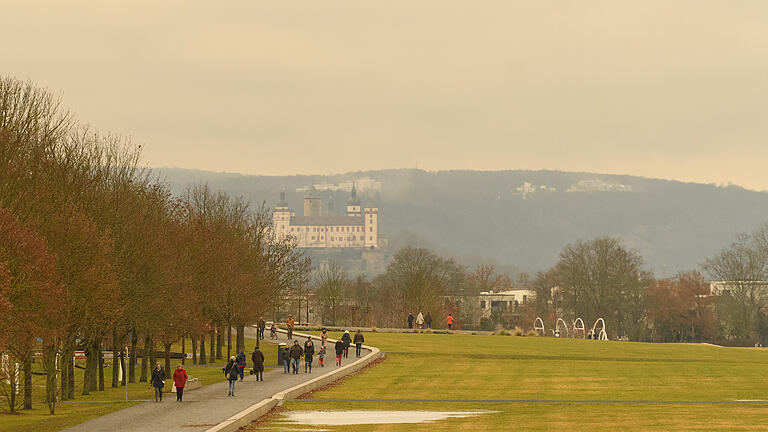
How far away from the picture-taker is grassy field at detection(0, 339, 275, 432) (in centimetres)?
3609

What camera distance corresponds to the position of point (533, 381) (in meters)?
54.0

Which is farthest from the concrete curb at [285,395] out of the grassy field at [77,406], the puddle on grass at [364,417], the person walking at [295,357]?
the grassy field at [77,406]

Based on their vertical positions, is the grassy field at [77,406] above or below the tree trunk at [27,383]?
below

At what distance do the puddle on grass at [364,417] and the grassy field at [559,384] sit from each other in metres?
0.89

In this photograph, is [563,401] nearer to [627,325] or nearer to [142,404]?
[142,404]

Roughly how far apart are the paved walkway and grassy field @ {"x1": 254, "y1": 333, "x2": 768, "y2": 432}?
6.52 ft

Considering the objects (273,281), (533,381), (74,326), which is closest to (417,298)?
(273,281)

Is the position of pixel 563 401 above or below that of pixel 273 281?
below

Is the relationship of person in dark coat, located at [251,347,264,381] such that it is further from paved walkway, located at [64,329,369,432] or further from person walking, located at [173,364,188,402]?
person walking, located at [173,364,188,402]

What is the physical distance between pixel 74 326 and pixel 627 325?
107876mm

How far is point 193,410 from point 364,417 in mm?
6206

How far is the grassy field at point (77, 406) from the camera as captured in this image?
36.1 meters

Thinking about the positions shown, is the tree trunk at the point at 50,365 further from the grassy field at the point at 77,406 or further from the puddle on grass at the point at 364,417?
the puddle on grass at the point at 364,417

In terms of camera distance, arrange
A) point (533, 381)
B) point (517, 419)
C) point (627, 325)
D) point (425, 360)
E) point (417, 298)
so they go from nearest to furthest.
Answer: point (517, 419)
point (533, 381)
point (425, 360)
point (417, 298)
point (627, 325)
